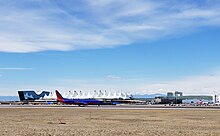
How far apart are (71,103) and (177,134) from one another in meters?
134

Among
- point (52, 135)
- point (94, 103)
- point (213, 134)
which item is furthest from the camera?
point (94, 103)

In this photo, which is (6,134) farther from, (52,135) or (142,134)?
(142,134)

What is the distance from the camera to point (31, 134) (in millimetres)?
35156

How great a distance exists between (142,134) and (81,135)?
19.3 ft

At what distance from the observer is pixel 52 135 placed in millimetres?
34562

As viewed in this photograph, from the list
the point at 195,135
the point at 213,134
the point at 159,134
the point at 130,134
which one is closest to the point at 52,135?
the point at 130,134

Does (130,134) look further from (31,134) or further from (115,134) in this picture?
(31,134)

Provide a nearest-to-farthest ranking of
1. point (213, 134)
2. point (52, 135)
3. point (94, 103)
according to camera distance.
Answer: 1. point (52, 135)
2. point (213, 134)
3. point (94, 103)

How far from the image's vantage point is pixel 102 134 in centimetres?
3556

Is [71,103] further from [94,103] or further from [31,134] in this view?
[31,134]

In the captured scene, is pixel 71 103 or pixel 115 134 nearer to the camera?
pixel 115 134

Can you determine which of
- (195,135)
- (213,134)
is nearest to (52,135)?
(195,135)

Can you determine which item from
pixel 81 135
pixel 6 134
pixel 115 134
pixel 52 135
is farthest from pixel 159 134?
pixel 6 134

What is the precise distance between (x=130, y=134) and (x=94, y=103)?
13140 centimetres
